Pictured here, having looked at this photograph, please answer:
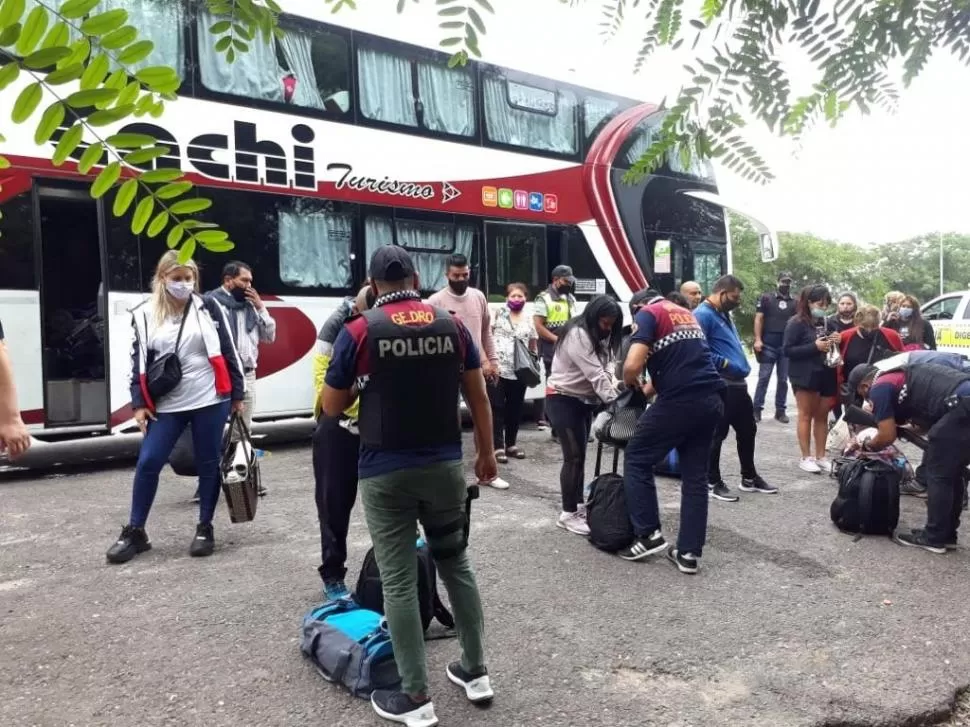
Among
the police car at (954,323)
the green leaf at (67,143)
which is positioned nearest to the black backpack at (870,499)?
the green leaf at (67,143)

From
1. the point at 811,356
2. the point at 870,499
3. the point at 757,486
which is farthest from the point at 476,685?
the point at 811,356

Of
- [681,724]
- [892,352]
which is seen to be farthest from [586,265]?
[681,724]

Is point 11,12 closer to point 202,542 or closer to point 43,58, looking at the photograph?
point 43,58

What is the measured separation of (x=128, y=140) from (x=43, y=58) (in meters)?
0.16

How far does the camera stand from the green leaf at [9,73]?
3.74 feet

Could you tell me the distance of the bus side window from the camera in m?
9.05

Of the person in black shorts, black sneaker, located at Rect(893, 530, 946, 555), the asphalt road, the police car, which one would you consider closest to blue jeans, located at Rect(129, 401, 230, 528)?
the asphalt road

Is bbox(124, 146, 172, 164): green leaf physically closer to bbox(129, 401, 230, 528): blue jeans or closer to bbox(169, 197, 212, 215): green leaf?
bbox(169, 197, 212, 215): green leaf

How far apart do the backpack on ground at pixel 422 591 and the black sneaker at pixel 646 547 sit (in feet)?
4.63

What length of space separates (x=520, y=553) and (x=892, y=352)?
160 inches

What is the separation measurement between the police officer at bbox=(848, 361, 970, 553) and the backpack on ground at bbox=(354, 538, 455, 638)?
3128mm

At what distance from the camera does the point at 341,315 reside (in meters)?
3.84

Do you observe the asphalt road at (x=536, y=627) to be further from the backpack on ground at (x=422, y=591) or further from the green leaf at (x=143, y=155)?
the green leaf at (x=143, y=155)

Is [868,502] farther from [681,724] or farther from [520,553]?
[681,724]
